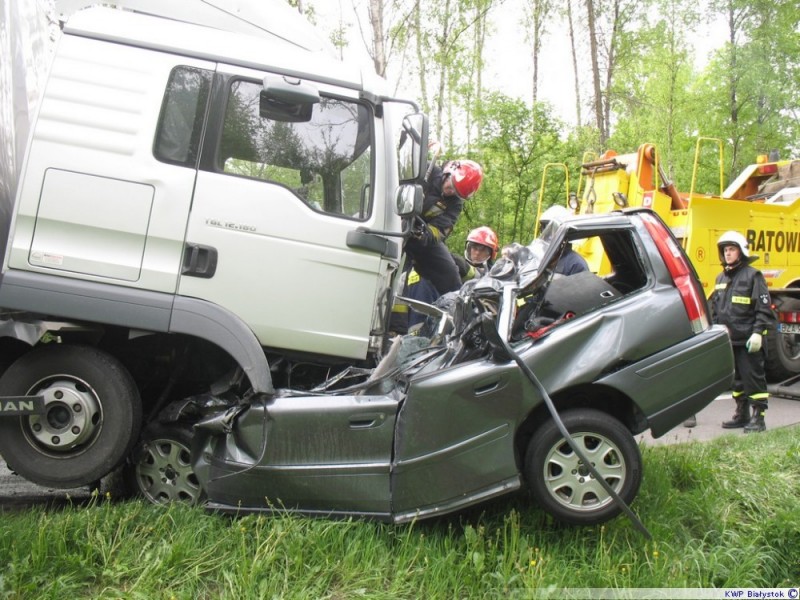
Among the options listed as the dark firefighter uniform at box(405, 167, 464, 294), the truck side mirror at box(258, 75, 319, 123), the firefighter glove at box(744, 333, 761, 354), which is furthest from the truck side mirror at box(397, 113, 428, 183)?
the firefighter glove at box(744, 333, 761, 354)

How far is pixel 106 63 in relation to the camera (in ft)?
11.5

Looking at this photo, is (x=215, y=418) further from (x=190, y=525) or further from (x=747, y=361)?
(x=747, y=361)

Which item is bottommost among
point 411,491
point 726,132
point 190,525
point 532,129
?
point 190,525

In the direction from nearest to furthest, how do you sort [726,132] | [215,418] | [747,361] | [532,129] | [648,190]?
[215,418]
[747,361]
[648,190]
[532,129]
[726,132]

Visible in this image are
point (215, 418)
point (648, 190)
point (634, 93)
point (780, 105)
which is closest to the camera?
point (215, 418)

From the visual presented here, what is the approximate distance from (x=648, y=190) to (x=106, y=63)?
741 centimetres

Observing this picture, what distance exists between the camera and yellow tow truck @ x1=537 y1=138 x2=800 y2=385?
855 centimetres

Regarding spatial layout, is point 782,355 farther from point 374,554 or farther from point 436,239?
point 374,554

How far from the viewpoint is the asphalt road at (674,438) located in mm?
3941

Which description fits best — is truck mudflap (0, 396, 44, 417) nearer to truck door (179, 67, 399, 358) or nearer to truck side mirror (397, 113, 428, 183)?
truck door (179, 67, 399, 358)

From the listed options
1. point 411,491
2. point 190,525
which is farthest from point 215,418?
point 411,491

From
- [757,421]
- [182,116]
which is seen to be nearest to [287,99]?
[182,116]

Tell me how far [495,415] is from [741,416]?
469 centimetres

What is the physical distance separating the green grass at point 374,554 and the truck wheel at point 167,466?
22 centimetres
